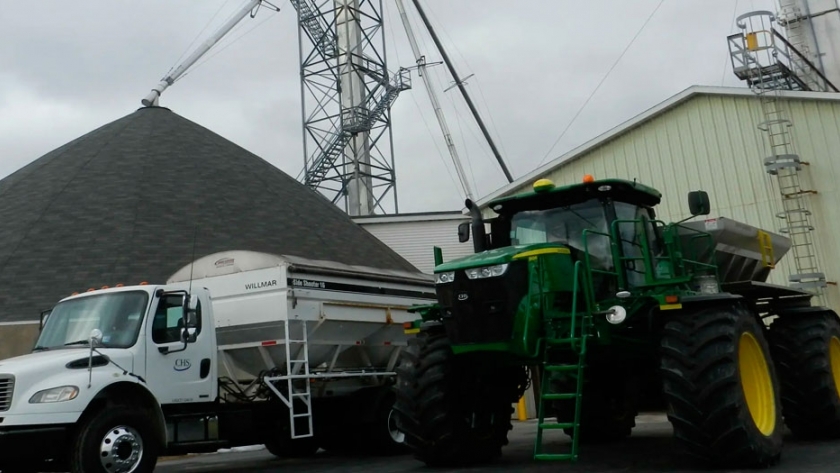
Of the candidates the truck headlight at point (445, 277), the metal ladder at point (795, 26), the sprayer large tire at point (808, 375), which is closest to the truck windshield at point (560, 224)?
the truck headlight at point (445, 277)

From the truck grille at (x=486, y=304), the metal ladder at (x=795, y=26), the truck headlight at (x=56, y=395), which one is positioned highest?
the metal ladder at (x=795, y=26)

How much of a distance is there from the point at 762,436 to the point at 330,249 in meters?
16.2

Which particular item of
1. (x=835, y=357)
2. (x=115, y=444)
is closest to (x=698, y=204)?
(x=835, y=357)

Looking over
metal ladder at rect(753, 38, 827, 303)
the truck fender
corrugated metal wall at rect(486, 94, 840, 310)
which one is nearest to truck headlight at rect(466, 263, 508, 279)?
the truck fender

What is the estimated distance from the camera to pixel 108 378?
29.0 ft

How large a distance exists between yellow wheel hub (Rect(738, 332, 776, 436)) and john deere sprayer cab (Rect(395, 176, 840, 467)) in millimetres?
14

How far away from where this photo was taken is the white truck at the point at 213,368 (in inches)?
334

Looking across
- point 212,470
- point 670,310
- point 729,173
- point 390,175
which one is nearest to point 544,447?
point 670,310

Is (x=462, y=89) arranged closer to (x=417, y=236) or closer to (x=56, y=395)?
(x=417, y=236)

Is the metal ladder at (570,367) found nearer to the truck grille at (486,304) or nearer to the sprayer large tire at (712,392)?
the truck grille at (486,304)

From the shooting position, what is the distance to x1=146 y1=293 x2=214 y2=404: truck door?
31.6ft

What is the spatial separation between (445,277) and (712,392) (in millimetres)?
3007

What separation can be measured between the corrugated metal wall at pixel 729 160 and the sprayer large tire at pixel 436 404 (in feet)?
41.5

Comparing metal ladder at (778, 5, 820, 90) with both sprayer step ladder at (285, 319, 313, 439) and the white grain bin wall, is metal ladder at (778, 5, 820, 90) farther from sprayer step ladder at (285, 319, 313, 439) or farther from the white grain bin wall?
sprayer step ladder at (285, 319, 313, 439)
